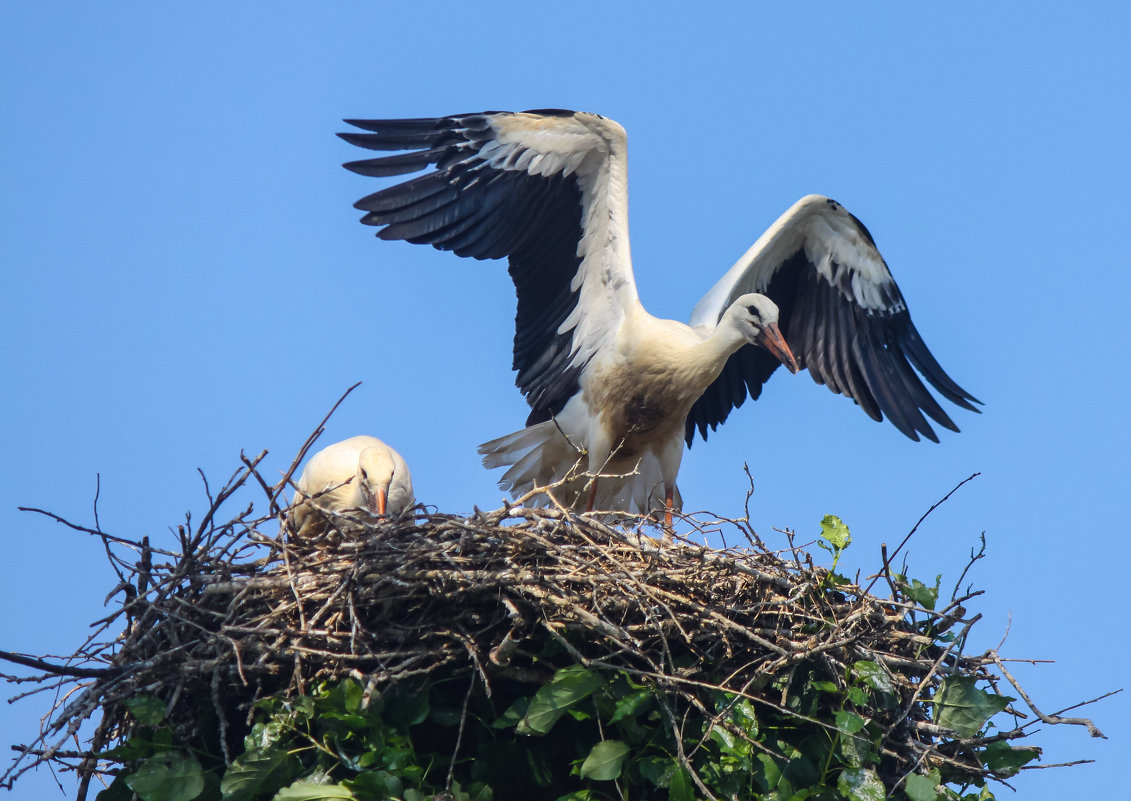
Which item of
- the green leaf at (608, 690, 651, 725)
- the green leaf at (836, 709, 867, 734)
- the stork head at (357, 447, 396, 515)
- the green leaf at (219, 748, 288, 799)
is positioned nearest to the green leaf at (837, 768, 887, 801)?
the green leaf at (836, 709, 867, 734)

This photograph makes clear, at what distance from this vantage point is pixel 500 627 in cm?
446

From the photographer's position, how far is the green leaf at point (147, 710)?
14.0 ft

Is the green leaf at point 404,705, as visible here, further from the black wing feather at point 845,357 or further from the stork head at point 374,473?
the black wing feather at point 845,357

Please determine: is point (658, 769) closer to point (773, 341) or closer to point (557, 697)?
point (557, 697)

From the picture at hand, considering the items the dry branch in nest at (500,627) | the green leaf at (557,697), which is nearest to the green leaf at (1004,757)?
the dry branch in nest at (500,627)

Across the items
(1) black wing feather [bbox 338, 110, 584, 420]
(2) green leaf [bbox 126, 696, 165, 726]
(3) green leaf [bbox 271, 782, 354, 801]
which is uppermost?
(1) black wing feather [bbox 338, 110, 584, 420]

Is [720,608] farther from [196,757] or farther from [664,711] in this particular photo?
[196,757]

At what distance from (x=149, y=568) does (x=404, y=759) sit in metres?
1.17

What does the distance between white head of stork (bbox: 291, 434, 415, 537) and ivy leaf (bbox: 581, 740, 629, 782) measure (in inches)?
89.6

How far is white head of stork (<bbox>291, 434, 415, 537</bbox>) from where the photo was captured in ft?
21.0

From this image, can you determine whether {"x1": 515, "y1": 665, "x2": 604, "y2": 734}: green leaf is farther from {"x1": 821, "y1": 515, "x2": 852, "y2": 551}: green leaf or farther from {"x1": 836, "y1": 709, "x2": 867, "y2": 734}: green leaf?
{"x1": 821, "y1": 515, "x2": 852, "y2": 551}: green leaf

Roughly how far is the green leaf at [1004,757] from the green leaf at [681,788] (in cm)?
118

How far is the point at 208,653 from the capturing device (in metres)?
4.45

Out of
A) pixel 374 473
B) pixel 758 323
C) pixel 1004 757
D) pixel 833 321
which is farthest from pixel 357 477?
pixel 1004 757
